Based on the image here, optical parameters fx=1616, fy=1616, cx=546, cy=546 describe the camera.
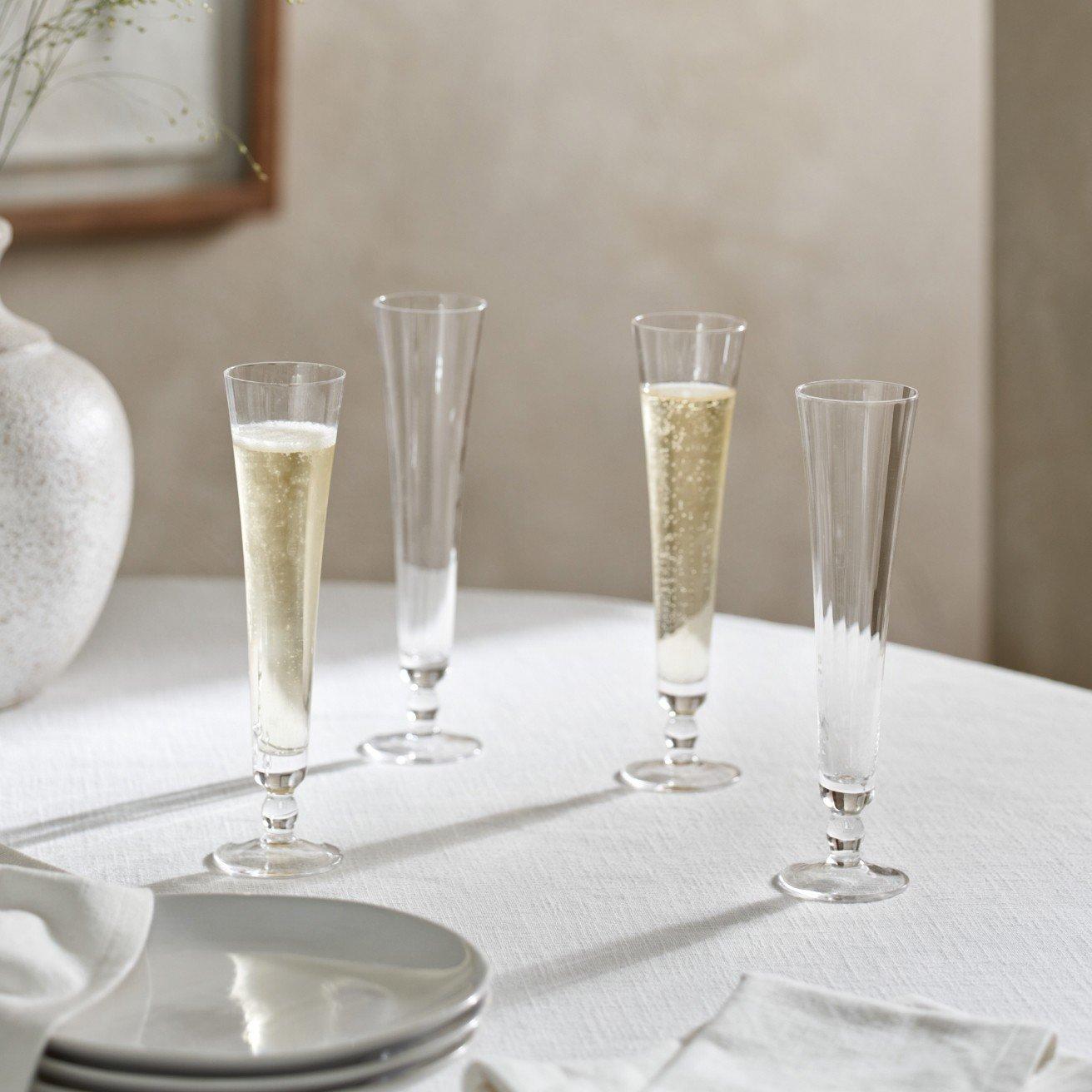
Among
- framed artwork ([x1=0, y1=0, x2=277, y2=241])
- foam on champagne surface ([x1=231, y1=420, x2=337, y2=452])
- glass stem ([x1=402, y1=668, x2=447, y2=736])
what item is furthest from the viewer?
framed artwork ([x1=0, y1=0, x2=277, y2=241])

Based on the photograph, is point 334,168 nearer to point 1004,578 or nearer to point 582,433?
point 582,433

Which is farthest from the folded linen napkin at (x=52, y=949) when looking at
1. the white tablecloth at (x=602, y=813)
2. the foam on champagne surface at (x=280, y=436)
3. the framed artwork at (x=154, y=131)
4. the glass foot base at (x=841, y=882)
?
the framed artwork at (x=154, y=131)

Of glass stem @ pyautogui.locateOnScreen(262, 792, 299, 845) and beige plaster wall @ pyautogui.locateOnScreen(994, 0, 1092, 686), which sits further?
beige plaster wall @ pyautogui.locateOnScreen(994, 0, 1092, 686)

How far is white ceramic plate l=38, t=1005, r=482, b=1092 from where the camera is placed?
0.63 m

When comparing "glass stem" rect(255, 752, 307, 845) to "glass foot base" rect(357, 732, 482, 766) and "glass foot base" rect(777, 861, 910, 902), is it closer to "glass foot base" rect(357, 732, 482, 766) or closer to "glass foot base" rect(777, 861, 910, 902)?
"glass foot base" rect(357, 732, 482, 766)

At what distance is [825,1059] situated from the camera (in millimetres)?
682

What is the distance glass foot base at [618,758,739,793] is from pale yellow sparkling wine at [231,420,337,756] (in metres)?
0.26

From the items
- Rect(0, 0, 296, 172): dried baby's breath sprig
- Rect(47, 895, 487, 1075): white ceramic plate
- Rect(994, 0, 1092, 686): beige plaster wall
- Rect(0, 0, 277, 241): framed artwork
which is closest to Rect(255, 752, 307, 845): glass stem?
Rect(47, 895, 487, 1075): white ceramic plate

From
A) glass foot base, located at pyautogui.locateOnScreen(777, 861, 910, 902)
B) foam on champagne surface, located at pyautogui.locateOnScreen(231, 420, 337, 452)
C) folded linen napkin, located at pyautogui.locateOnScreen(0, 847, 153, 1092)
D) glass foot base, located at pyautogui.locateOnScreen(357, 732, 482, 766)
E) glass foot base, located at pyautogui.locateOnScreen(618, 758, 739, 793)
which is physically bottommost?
glass foot base, located at pyautogui.locateOnScreen(777, 861, 910, 902)

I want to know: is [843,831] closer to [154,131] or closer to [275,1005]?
[275,1005]

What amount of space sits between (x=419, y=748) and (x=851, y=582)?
40 cm

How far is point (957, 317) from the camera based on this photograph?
293 centimetres

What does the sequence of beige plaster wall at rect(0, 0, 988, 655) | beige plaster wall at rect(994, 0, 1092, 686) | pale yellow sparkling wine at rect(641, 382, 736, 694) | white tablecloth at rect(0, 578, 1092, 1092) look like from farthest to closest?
beige plaster wall at rect(994, 0, 1092, 686)
beige plaster wall at rect(0, 0, 988, 655)
pale yellow sparkling wine at rect(641, 382, 736, 694)
white tablecloth at rect(0, 578, 1092, 1092)

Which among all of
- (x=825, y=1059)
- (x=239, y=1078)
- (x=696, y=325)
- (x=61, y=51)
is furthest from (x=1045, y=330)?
(x=239, y=1078)
